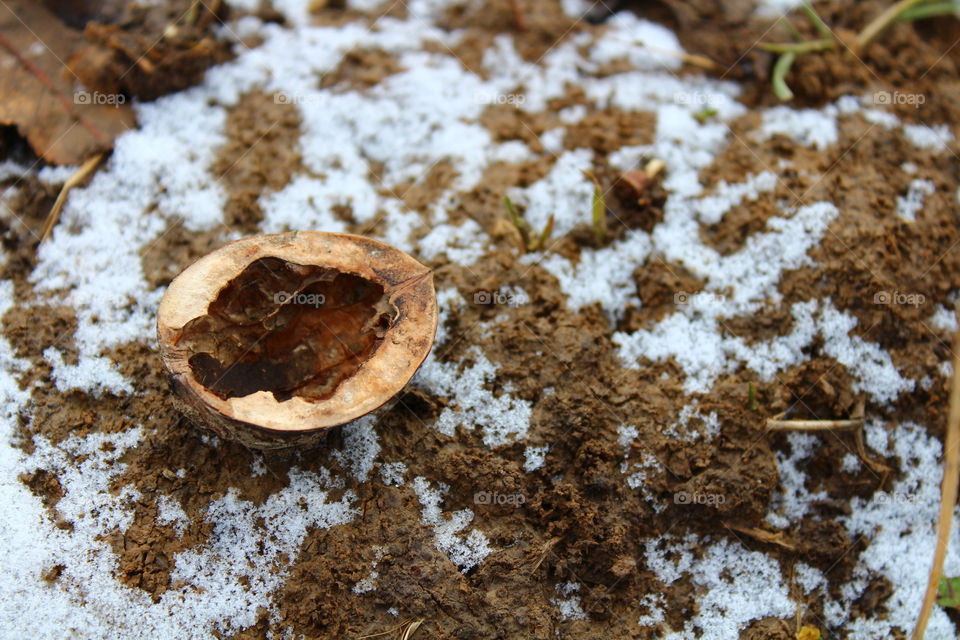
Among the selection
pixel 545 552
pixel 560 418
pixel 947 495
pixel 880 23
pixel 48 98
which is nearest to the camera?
pixel 545 552

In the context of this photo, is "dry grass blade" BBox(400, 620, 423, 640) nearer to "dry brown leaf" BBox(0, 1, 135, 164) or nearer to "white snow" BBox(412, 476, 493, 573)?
"white snow" BBox(412, 476, 493, 573)

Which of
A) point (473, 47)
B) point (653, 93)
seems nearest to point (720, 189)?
point (653, 93)

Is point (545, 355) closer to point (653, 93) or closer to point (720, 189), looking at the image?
point (720, 189)

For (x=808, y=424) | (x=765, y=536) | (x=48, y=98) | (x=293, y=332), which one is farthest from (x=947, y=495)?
(x=48, y=98)

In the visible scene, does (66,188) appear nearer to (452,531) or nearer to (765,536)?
(452,531)

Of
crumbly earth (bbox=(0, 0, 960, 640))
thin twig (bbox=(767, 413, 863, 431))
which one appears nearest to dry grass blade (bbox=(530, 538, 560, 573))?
crumbly earth (bbox=(0, 0, 960, 640))

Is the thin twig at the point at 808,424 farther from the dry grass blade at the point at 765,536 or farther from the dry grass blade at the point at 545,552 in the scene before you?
the dry grass blade at the point at 545,552
